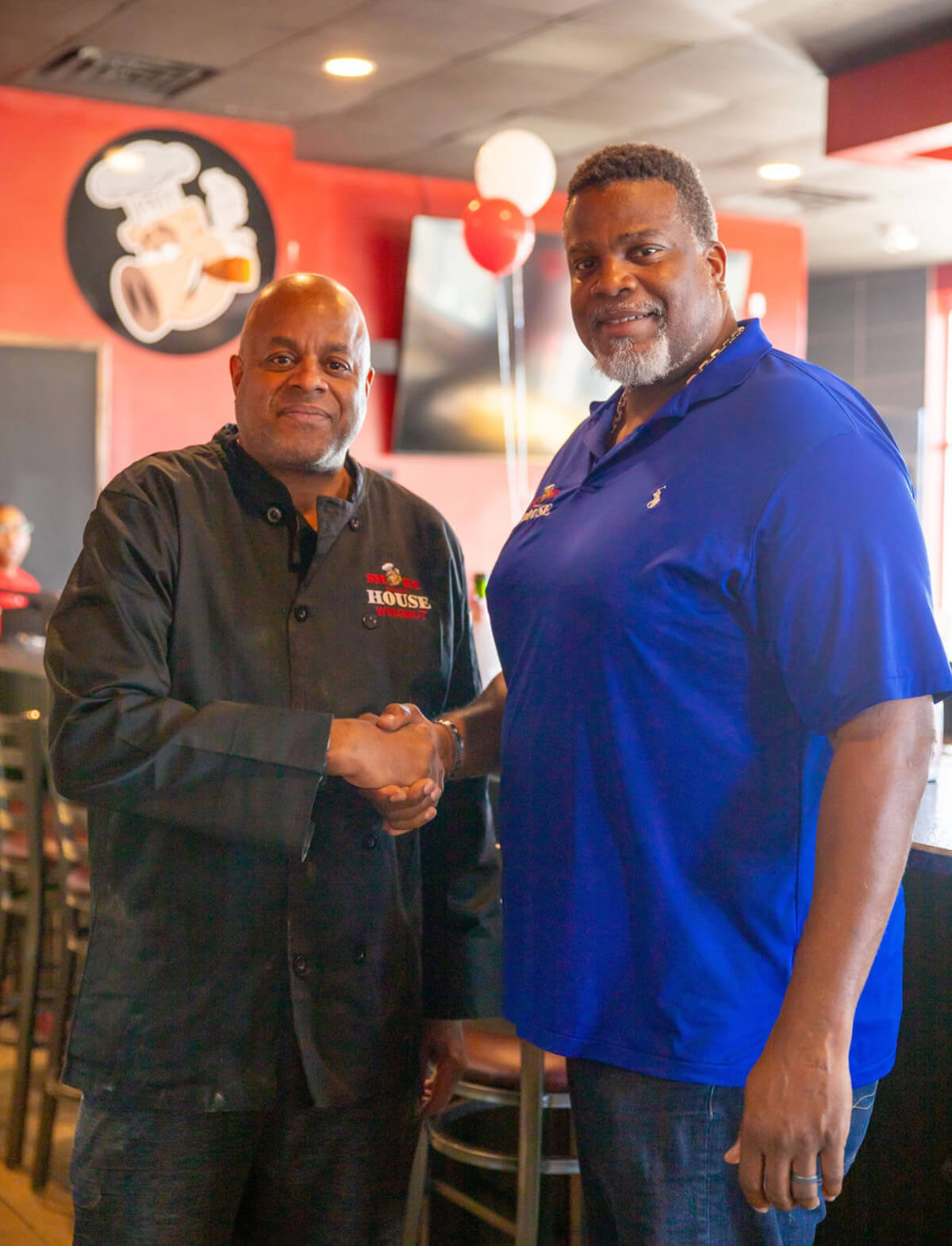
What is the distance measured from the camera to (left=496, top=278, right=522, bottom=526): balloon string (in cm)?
705

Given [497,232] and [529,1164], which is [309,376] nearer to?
[529,1164]

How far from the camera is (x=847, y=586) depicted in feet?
3.65

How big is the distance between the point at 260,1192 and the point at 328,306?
3.30 ft

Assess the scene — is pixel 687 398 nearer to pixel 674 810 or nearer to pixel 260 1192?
pixel 674 810

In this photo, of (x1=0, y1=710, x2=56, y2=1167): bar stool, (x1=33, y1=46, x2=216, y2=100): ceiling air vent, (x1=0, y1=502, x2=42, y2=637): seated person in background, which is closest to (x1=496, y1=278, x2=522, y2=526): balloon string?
(x1=33, y1=46, x2=216, y2=100): ceiling air vent

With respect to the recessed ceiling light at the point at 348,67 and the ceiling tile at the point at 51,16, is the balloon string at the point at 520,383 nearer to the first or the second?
the recessed ceiling light at the point at 348,67

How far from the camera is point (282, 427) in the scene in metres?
1.50

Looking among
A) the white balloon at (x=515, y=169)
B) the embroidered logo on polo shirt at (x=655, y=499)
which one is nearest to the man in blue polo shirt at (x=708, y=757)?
the embroidered logo on polo shirt at (x=655, y=499)

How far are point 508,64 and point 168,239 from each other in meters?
1.69

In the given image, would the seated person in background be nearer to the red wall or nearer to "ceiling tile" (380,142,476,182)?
the red wall

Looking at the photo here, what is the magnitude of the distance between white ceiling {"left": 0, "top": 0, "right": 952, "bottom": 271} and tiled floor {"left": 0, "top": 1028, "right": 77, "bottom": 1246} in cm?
357

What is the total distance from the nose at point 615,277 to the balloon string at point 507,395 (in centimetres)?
560

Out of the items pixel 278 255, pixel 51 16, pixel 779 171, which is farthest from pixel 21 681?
pixel 779 171

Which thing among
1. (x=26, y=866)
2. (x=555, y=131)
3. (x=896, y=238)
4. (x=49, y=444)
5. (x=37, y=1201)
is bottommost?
(x=37, y=1201)
